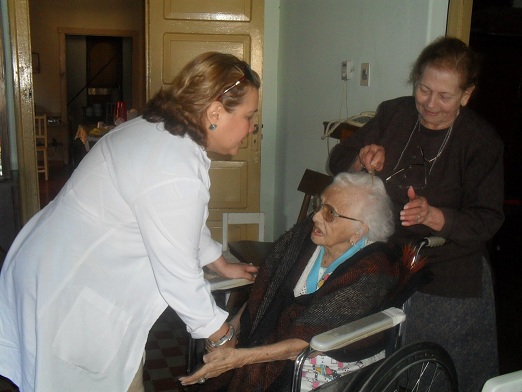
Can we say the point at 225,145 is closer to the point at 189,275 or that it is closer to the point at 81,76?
the point at 189,275

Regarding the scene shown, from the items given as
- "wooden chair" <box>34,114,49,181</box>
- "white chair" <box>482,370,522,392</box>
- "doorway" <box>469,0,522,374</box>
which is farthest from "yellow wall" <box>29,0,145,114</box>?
"white chair" <box>482,370,522,392</box>

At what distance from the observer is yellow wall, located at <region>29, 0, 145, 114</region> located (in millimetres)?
9234

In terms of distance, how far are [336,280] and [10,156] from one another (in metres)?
2.94

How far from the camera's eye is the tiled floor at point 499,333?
274 cm

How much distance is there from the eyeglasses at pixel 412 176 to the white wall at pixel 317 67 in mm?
821

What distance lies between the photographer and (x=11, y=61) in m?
3.79

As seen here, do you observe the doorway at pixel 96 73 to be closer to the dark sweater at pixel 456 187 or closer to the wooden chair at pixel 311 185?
the wooden chair at pixel 311 185

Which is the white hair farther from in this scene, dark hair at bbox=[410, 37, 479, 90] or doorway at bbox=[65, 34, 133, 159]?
doorway at bbox=[65, 34, 133, 159]

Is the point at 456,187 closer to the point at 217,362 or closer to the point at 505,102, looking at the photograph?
the point at 217,362

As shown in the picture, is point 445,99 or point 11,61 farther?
point 11,61

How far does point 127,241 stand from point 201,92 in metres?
0.39

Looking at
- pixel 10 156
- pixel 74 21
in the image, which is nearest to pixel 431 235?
pixel 10 156

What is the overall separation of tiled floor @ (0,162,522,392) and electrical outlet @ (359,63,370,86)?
129 cm

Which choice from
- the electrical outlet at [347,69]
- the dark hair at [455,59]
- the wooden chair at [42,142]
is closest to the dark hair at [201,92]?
the dark hair at [455,59]
